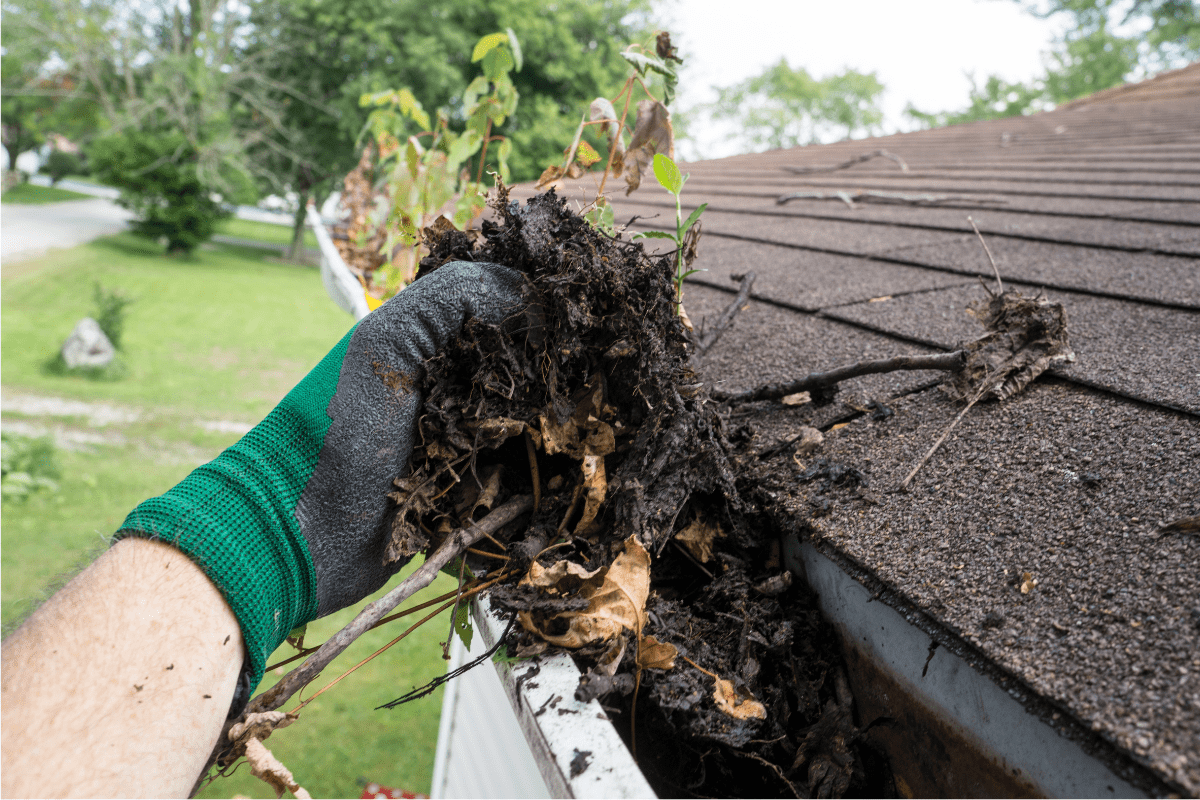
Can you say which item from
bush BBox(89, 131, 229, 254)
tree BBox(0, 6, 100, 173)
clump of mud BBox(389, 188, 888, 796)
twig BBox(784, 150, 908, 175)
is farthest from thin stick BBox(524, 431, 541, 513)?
bush BBox(89, 131, 229, 254)

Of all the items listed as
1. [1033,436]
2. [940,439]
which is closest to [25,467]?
[940,439]

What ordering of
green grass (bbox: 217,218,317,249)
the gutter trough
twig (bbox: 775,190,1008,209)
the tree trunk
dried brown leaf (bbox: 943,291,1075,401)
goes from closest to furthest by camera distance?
the gutter trough → dried brown leaf (bbox: 943,291,1075,401) → twig (bbox: 775,190,1008,209) → the tree trunk → green grass (bbox: 217,218,317,249)

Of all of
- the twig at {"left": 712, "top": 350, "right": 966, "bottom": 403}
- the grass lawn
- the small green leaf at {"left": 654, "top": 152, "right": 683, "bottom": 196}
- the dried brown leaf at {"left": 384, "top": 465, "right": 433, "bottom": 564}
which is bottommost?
the grass lawn

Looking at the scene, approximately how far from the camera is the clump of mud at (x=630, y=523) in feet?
2.71

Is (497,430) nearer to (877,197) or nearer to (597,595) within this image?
(597,595)

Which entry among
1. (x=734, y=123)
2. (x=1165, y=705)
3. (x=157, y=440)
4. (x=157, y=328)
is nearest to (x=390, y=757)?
(x=1165, y=705)

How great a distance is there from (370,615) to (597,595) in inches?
11.9

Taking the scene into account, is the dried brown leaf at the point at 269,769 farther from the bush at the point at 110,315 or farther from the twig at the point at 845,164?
the bush at the point at 110,315

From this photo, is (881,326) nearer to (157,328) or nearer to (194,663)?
(194,663)

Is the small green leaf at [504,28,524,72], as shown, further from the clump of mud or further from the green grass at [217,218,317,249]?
the green grass at [217,218,317,249]

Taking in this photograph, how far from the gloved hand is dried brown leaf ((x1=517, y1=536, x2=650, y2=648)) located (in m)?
0.29

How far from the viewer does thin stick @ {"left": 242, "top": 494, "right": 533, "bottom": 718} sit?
835 mm

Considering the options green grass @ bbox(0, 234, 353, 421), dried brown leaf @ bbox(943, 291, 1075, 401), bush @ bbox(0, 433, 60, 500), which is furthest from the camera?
green grass @ bbox(0, 234, 353, 421)

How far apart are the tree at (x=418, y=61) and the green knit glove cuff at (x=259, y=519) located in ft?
54.4
